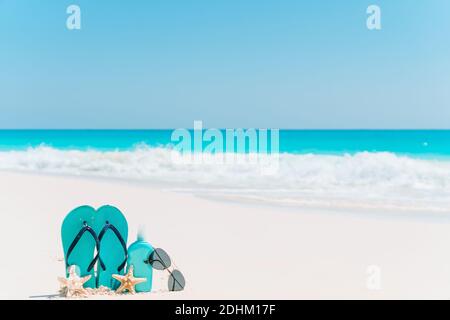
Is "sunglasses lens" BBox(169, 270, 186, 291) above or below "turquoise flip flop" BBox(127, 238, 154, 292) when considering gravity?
below

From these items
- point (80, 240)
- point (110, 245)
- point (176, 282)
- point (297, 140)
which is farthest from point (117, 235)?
point (297, 140)

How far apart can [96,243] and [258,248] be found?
1.54 metres

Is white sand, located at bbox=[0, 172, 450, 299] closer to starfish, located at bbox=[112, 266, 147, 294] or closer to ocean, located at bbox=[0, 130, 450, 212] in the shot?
starfish, located at bbox=[112, 266, 147, 294]

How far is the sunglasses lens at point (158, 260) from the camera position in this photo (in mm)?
2742

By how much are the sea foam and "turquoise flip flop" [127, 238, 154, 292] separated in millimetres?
3326

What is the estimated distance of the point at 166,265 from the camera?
2.76 m

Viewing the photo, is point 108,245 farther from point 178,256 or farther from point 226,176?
point 226,176

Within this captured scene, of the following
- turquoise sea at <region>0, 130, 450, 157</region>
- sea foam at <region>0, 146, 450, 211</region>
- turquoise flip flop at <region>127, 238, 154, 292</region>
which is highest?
turquoise sea at <region>0, 130, 450, 157</region>

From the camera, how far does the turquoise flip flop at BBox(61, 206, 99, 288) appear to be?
265 centimetres

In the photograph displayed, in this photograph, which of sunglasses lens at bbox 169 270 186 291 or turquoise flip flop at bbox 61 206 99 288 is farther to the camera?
sunglasses lens at bbox 169 270 186 291

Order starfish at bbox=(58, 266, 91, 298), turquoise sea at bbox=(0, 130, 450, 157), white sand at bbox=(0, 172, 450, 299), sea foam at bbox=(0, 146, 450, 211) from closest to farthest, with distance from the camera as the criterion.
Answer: starfish at bbox=(58, 266, 91, 298) → white sand at bbox=(0, 172, 450, 299) → sea foam at bbox=(0, 146, 450, 211) → turquoise sea at bbox=(0, 130, 450, 157)

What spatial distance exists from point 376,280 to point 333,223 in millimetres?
1652

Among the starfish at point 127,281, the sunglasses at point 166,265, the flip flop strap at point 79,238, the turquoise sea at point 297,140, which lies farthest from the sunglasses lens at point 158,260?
the turquoise sea at point 297,140

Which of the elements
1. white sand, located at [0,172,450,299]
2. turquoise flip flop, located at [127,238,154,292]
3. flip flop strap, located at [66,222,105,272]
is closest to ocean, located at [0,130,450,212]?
white sand, located at [0,172,450,299]
